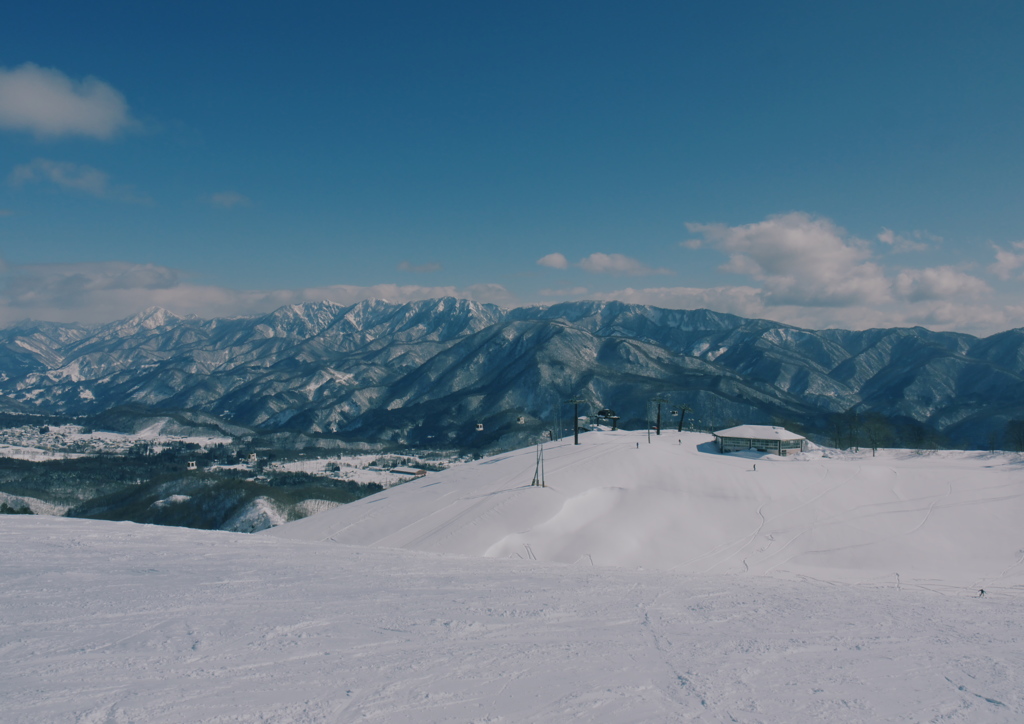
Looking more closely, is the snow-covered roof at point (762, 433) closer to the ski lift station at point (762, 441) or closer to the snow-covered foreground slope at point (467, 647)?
the ski lift station at point (762, 441)

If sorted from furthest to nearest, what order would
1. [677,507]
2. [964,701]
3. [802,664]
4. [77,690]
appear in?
[677,507] < [802,664] < [964,701] < [77,690]

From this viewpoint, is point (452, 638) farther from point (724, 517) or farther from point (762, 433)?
point (762, 433)

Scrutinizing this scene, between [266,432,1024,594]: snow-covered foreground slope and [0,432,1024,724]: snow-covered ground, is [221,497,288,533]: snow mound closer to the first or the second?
[266,432,1024,594]: snow-covered foreground slope

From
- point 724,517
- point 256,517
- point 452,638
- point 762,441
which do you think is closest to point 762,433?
point 762,441

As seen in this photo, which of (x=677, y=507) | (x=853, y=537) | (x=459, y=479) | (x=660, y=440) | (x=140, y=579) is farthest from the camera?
(x=660, y=440)

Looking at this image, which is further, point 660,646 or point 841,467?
point 841,467

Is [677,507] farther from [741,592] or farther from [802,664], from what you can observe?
[802,664]

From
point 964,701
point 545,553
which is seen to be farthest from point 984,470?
point 964,701
